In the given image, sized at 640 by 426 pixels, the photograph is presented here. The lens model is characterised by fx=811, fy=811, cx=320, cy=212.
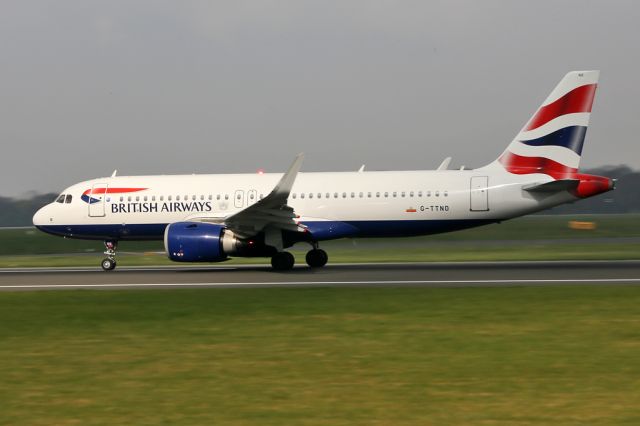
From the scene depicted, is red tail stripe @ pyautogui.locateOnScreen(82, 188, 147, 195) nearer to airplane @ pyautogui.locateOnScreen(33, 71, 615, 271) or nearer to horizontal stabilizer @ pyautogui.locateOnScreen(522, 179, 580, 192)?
airplane @ pyautogui.locateOnScreen(33, 71, 615, 271)

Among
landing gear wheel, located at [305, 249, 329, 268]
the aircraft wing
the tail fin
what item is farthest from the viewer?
landing gear wheel, located at [305, 249, 329, 268]

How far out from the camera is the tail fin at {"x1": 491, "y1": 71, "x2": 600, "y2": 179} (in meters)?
26.1

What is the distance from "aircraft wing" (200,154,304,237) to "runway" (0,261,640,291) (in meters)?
1.44

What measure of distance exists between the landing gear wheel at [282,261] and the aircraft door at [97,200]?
23.4ft

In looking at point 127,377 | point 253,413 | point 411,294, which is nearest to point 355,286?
point 411,294

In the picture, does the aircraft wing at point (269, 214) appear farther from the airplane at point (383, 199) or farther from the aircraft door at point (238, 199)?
the aircraft door at point (238, 199)

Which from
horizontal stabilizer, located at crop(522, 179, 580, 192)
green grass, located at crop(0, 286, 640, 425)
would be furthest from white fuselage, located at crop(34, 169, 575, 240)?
green grass, located at crop(0, 286, 640, 425)

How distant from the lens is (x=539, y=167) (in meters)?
26.2

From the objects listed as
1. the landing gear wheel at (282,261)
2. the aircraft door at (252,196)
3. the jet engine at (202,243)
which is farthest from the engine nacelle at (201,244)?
the aircraft door at (252,196)

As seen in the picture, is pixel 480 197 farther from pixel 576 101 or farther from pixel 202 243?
pixel 202 243

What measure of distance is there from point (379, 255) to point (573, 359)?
25.4 meters

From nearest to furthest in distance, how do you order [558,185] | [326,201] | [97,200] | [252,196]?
[558,185]
[326,201]
[252,196]
[97,200]

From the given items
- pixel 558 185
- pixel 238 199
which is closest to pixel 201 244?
pixel 238 199

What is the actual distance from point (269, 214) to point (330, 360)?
47.6 ft
